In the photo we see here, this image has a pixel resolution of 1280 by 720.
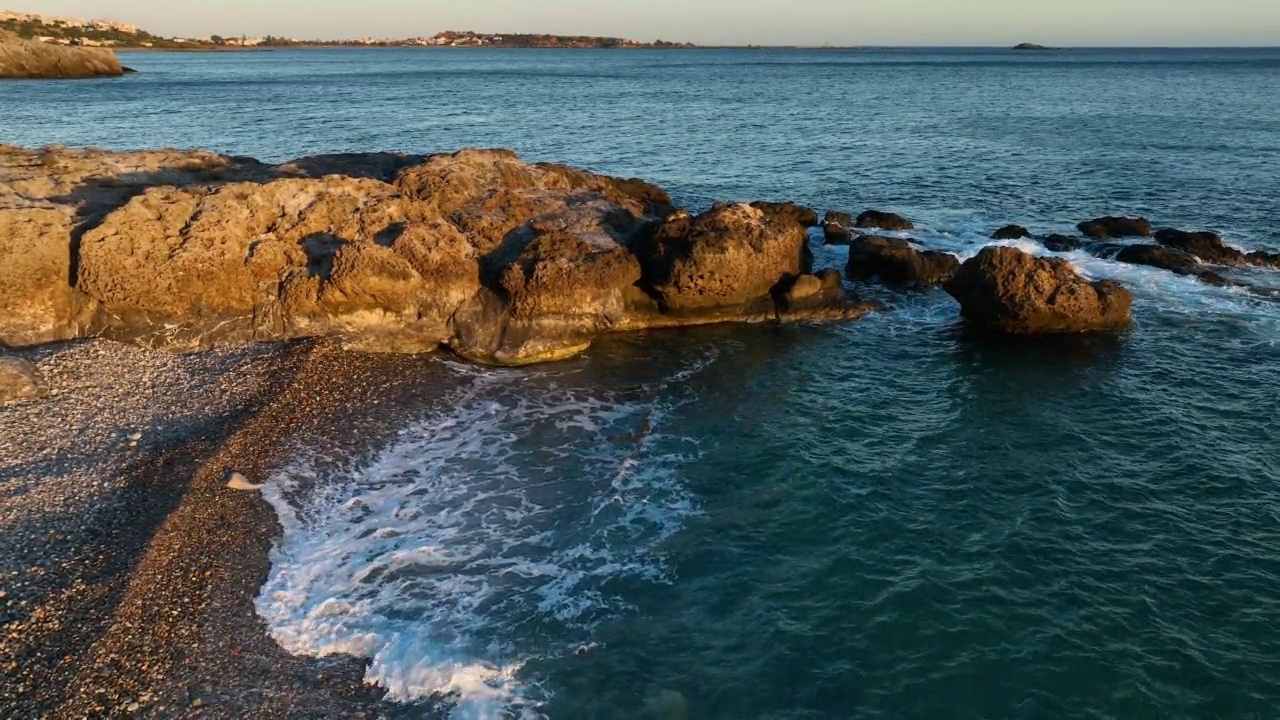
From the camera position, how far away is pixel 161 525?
56.7 feet

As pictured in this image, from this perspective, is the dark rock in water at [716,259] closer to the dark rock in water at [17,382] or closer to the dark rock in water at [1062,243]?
the dark rock in water at [1062,243]

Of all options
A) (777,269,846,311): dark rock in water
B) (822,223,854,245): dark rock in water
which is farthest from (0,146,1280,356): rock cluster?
(822,223,854,245): dark rock in water

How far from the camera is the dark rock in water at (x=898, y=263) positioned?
117ft

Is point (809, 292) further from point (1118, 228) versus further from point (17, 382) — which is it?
point (17, 382)

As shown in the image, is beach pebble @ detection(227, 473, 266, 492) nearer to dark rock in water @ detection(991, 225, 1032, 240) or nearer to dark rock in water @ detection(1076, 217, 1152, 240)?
dark rock in water @ detection(991, 225, 1032, 240)

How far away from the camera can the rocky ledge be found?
87.1 ft

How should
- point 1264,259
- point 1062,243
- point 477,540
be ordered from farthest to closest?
point 1062,243 → point 1264,259 → point 477,540

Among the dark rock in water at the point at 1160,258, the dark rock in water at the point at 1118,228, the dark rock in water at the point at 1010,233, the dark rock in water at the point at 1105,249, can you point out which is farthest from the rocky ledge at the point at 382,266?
the dark rock in water at the point at 1118,228

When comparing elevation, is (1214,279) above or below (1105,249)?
below

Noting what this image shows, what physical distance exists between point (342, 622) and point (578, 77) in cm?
16171

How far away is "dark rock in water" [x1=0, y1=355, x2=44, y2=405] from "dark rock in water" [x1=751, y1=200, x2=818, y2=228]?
99.0 feet

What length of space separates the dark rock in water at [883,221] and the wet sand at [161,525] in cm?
2730

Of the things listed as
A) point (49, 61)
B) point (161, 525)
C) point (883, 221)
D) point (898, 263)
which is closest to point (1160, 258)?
point (898, 263)

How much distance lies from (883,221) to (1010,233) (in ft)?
20.3
